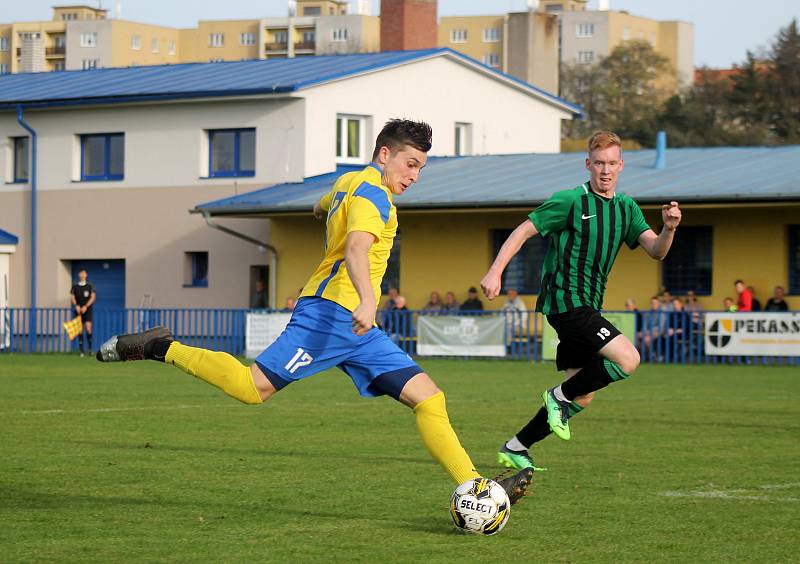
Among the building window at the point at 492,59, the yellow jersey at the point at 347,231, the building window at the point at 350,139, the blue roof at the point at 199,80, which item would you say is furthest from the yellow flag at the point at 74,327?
the building window at the point at 492,59

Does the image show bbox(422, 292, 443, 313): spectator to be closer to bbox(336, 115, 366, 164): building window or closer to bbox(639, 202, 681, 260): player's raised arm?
bbox(336, 115, 366, 164): building window

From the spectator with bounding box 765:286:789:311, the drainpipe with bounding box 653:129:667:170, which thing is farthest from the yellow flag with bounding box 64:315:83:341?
the spectator with bounding box 765:286:789:311

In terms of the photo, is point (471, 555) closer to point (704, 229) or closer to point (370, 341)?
point (370, 341)

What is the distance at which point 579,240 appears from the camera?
8953 mm

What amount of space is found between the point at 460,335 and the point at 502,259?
64.5 ft

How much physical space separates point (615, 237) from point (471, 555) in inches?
111

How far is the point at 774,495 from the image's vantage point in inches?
351

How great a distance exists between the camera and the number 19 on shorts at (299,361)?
7586 mm

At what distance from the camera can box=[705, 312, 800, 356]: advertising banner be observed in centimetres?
2575

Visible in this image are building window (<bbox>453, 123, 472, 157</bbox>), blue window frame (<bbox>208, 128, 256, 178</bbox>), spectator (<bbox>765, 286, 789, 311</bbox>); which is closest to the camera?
spectator (<bbox>765, 286, 789, 311</bbox>)

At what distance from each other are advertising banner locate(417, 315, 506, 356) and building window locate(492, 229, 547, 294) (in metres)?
5.85

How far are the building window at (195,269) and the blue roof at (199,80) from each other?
432cm

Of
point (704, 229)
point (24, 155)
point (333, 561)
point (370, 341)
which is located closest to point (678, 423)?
point (370, 341)

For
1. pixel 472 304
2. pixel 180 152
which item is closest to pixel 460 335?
pixel 472 304
